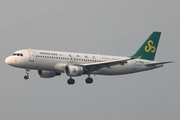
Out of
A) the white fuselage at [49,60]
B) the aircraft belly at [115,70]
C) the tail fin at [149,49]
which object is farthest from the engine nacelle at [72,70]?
the tail fin at [149,49]

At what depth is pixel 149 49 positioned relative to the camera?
124m

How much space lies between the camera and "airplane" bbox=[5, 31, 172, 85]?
109406 mm

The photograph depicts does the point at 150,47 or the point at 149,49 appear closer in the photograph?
the point at 149,49

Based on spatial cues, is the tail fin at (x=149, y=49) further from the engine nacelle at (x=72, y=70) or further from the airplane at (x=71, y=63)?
the engine nacelle at (x=72, y=70)

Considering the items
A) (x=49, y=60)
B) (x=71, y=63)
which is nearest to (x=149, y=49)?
(x=71, y=63)

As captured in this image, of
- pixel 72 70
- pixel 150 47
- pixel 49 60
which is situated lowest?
pixel 72 70

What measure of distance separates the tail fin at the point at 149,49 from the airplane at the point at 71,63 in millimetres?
648

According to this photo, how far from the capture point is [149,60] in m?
122

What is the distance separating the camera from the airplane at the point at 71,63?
359 feet

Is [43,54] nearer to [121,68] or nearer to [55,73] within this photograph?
[55,73]

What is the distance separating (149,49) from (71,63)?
17747mm

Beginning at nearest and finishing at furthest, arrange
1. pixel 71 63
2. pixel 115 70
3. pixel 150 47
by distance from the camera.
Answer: pixel 71 63, pixel 115 70, pixel 150 47

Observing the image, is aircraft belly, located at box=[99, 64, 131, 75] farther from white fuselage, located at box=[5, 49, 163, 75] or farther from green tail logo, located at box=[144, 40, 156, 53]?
green tail logo, located at box=[144, 40, 156, 53]

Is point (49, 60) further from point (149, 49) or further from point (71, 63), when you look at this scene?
point (149, 49)
